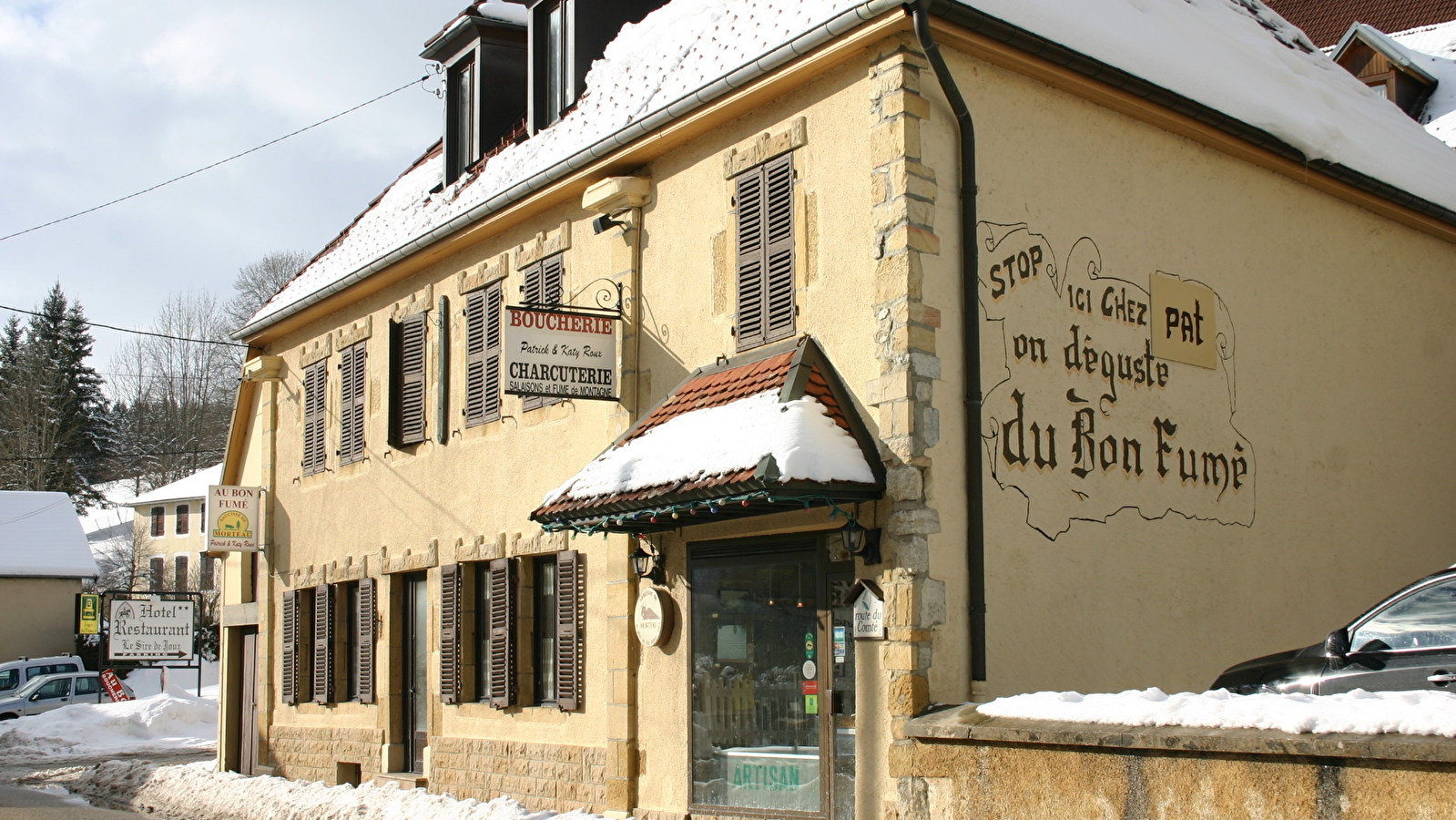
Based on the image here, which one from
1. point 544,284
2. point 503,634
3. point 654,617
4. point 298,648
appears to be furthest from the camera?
point 298,648

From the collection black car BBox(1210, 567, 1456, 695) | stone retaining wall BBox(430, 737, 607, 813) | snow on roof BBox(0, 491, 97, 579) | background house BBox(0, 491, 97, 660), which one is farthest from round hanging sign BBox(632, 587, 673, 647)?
snow on roof BBox(0, 491, 97, 579)

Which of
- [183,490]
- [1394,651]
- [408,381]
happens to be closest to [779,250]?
[1394,651]

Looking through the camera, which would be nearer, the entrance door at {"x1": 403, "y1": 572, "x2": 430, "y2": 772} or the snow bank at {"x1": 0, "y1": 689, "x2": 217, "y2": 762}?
the entrance door at {"x1": 403, "y1": 572, "x2": 430, "y2": 772}

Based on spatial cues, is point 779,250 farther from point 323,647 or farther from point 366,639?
point 323,647

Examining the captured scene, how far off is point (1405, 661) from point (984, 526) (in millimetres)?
2536

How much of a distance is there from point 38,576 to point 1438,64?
126ft

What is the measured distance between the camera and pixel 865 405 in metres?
9.27

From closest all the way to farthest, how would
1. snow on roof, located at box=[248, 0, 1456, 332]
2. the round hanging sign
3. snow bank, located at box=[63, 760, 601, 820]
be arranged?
snow on roof, located at box=[248, 0, 1456, 332], the round hanging sign, snow bank, located at box=[63, 760, 601, 820]

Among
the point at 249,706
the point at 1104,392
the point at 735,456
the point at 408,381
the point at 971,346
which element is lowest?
the point at 249,706

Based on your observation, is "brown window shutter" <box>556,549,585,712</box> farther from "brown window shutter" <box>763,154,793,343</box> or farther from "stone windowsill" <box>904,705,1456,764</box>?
"stone windowsill" <box>904,705,1456,764</box>

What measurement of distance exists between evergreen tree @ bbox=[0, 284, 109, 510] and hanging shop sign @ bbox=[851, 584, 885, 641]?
4866cm

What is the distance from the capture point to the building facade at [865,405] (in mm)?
9148

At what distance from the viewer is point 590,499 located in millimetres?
10148

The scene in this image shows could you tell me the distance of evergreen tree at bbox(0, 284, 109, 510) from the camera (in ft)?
173
